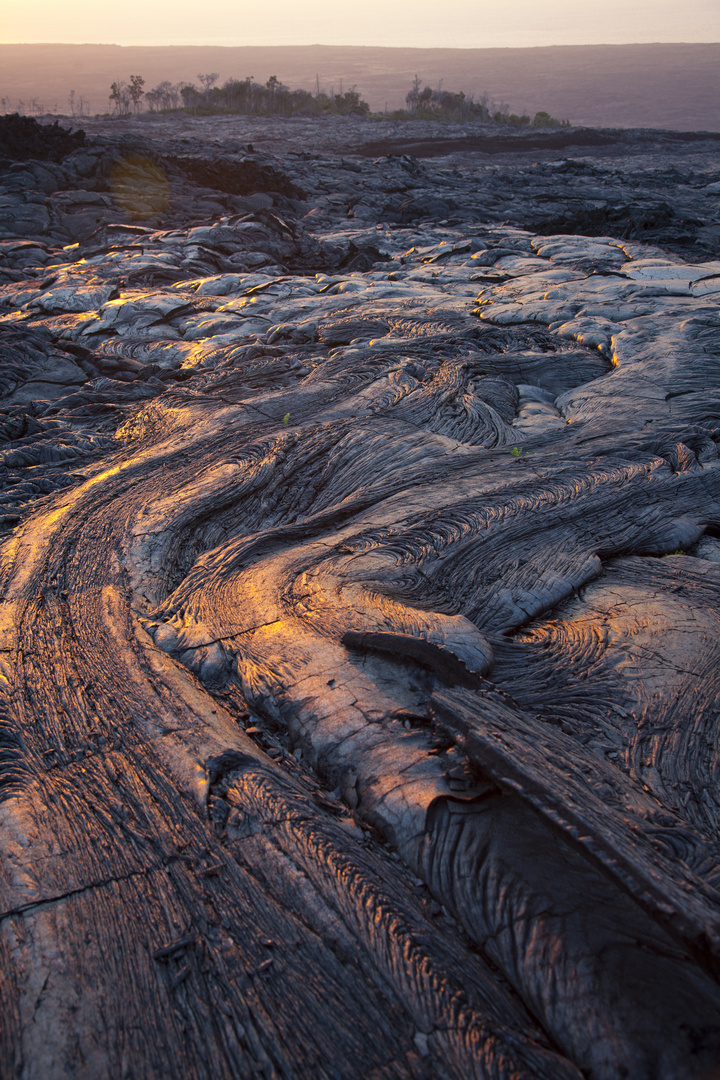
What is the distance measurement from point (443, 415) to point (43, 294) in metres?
7.47

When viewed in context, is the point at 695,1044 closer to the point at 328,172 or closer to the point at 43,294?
the point at 43,294

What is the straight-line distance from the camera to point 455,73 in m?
127

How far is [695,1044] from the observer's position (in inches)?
64.1

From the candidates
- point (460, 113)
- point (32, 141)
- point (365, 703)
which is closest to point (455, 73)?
point (460, 113)

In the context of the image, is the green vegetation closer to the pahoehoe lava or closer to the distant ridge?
the distant ridge

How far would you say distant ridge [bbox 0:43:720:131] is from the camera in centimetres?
8400

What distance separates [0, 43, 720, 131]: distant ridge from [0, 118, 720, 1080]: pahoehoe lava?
8066cm

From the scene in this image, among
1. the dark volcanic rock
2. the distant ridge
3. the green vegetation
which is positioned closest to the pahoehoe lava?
the dark volcanic rock

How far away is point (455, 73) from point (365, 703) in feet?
515

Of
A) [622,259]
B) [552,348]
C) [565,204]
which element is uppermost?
[565,204]

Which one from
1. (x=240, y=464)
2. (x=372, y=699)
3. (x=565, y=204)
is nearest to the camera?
(x=372, y=699)

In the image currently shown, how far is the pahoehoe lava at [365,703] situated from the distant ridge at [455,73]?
3176 inches

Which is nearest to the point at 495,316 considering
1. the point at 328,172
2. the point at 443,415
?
the point at 443,415

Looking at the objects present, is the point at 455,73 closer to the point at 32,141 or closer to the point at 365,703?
the point at 32,141
